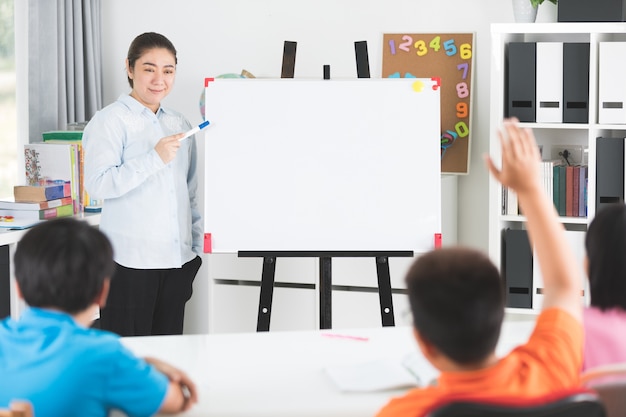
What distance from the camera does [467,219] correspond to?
407 centimetres

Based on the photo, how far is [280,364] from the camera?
78.8 inches

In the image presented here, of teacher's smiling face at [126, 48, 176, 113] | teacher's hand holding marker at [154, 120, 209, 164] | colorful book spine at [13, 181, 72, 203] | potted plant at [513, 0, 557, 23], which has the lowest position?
colorful book spine at [13, 181, 72, 203]

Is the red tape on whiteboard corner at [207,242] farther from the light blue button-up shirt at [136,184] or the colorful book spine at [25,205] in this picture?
the colorful book spine at [25,205]

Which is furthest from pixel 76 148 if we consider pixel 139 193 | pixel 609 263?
pixel 609 263

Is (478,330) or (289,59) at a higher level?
(289,59)

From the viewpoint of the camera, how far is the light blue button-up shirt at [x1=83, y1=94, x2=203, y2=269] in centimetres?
301

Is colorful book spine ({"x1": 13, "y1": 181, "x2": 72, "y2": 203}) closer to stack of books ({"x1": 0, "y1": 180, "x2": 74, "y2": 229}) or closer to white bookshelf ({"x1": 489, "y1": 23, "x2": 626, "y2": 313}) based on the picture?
stack of books ({"x1": 0, "y1": 180, "x2": 74, "y2": 229})

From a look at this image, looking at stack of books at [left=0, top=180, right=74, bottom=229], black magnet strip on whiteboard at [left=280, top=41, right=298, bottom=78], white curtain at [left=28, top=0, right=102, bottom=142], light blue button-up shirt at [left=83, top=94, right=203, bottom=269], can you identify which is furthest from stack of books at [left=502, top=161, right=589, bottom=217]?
white curtain at [left=28, top=0, right=102, bottom=142]

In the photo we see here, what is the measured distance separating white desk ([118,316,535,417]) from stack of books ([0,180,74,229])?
1.51 metres

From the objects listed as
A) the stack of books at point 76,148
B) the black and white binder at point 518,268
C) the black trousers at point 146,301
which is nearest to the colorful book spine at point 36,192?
the stack of books at point 76,148

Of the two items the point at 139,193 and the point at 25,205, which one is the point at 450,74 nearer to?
the point at 139,193

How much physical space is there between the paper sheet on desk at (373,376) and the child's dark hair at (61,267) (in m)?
0.56

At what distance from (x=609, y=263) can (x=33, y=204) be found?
8.29 feet

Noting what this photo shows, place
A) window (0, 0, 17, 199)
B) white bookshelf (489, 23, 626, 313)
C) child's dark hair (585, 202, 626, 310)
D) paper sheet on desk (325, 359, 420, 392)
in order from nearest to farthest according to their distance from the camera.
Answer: child's dark hair (585, 202, 626, 310) < paper sheet on desk (325, 359, 420, 392) < white bookshelf (489, 23, 626, 313) < window (0, 0, 17, 199)
